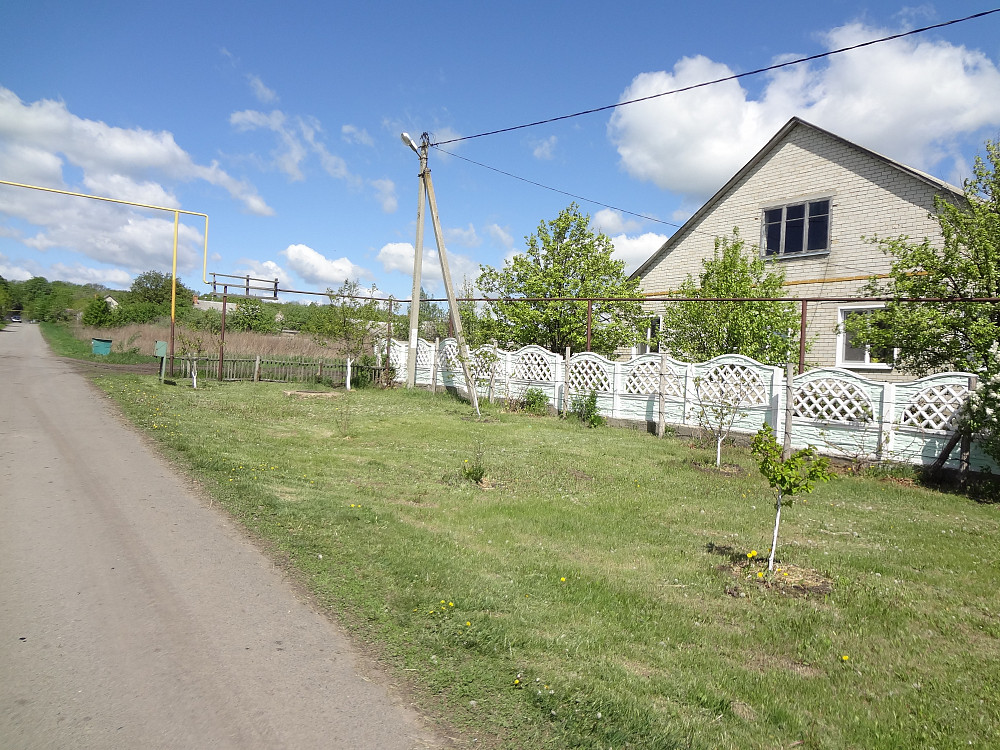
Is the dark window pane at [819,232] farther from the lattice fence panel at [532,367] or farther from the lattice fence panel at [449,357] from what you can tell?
the lattice fence panel at [449,357]

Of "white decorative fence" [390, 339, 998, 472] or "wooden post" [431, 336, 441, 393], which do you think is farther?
"wooden post" [431, 336, 441, 393]

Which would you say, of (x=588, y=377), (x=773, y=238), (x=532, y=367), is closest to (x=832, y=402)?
(x=588, y=377)

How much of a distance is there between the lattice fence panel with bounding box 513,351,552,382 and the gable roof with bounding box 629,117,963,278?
6.96 meters

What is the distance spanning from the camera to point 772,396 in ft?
36.7

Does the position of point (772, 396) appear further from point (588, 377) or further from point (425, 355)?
point (425, 355)

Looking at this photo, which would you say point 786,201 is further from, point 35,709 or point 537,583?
point 35,709

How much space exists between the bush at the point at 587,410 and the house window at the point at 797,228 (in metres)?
7.67

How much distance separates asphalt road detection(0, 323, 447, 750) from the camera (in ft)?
9.20

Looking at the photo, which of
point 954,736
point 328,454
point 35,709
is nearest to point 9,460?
point 328,454

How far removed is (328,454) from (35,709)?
255 inches

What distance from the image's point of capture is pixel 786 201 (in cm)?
1822

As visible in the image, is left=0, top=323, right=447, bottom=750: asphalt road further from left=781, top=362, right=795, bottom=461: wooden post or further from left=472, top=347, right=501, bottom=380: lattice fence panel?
left=472, top=347, right=501, bottom=380: lattice fence panel

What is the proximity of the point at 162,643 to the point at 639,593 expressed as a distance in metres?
3.22

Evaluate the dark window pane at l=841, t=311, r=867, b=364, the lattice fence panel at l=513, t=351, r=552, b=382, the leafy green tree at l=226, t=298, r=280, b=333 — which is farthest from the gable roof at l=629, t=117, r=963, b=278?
the leafy green tree at l=226, t=298, r=280, b=333
